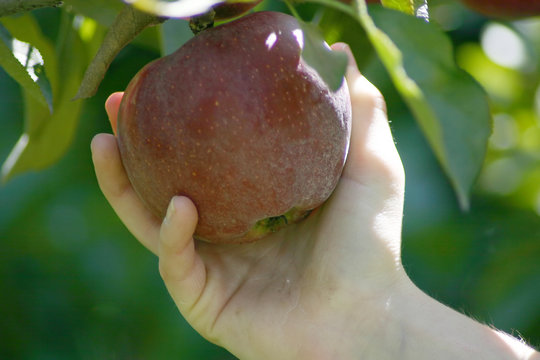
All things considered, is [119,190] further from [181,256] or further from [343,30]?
[343,30]

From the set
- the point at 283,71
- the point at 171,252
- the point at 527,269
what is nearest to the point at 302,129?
the point at 283,71

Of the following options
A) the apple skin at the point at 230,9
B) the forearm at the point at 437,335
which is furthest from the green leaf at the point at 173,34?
the forearm at the point at 437,335

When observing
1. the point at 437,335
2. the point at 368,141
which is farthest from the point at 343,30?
the point at 437,335

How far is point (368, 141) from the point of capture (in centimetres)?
96

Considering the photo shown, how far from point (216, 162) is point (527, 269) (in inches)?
43.2

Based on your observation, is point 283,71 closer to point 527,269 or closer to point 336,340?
point 336,340

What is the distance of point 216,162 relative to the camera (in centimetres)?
75

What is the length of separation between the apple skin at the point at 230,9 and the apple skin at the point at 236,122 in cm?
3

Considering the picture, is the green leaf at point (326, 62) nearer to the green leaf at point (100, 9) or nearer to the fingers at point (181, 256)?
the fingers at point (181, 256)

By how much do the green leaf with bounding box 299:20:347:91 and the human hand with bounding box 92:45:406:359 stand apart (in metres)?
0.40

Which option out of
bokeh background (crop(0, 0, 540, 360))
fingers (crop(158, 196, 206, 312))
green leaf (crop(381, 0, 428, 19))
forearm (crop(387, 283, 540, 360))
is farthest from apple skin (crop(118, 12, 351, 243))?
bokeh background (crop(0, 0, 540, 360))

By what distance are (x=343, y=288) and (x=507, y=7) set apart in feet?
1.38

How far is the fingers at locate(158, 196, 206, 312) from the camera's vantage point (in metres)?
0.76

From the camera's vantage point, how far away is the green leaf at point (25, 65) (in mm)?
733
